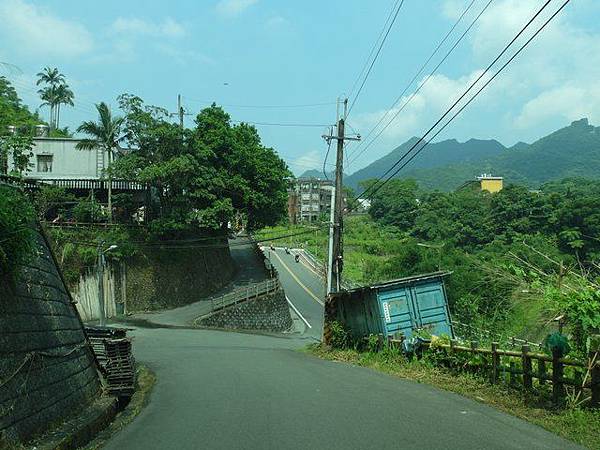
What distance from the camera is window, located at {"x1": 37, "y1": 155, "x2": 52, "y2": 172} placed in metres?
50.9

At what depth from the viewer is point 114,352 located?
14773 mm

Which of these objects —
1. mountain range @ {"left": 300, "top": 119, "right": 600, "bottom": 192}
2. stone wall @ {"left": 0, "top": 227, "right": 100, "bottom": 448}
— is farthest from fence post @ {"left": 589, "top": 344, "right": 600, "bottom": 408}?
mountain range @ {"left": 300, "top": 119, "right": 600, "bottom": 192}

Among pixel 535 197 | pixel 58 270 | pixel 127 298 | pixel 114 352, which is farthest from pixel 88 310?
pixel 535 197

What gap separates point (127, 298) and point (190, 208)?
753 cm

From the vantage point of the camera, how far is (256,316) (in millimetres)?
47312

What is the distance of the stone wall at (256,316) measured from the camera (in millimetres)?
45188

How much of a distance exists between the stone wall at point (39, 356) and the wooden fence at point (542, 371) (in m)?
7.21

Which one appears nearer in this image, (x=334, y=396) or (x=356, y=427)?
(x=356, y=427)

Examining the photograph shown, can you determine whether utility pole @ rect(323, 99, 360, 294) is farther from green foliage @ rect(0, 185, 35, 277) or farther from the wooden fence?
green foliage @ rect(0, 185, 35, 277)

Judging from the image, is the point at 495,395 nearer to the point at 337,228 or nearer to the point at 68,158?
the point at 337,228

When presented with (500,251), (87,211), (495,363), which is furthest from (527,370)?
(87,211)

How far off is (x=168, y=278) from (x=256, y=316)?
699 cm

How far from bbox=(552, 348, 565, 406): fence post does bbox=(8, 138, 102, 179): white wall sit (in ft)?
150

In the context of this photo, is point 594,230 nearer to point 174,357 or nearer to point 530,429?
point 174,357
